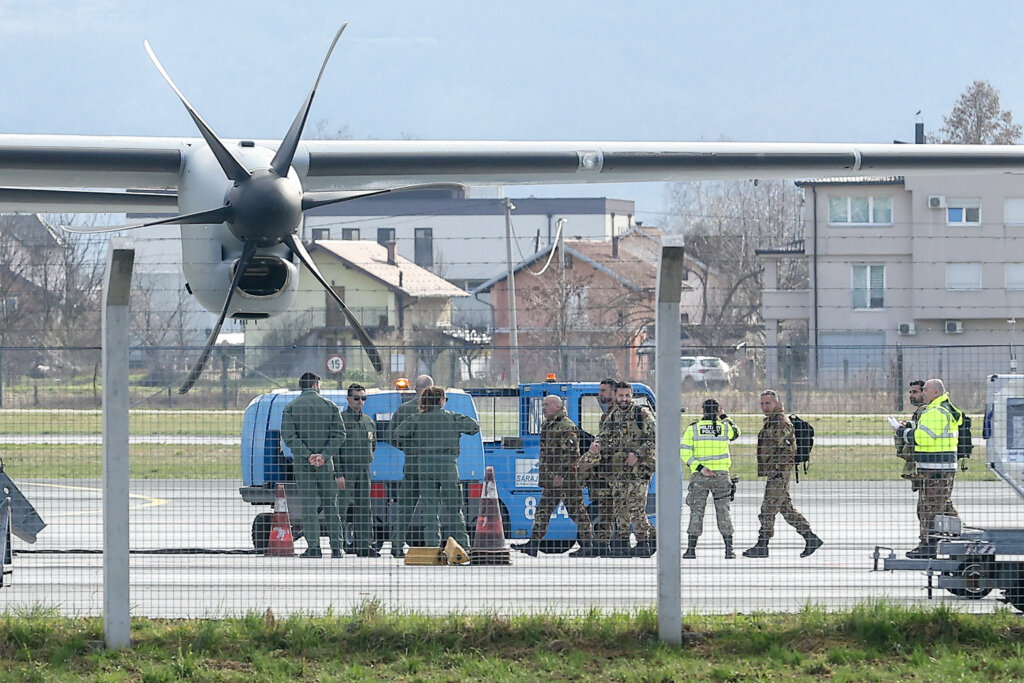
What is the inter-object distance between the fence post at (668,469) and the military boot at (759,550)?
8.49 ft

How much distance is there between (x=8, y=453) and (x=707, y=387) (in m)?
6.08

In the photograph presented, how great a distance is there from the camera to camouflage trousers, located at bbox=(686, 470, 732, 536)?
10.3m

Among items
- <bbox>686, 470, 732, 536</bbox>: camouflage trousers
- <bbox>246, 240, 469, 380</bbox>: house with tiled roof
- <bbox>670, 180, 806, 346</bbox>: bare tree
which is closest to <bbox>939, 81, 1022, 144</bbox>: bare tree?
<bbox>670, 180, 806, 346</bbox>: bare tree

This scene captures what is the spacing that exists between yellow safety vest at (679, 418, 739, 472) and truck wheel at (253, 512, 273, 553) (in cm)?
378

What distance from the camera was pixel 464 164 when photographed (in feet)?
40.6

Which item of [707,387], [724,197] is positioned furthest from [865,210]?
[707,387]

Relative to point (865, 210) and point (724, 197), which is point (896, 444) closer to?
point (865, 210)

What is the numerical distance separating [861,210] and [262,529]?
114 feet

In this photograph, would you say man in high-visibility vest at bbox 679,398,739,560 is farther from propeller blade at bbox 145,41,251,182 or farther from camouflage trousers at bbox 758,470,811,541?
propeller blade at bbox 145,41,251,182

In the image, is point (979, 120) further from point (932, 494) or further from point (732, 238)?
point (932, 494)

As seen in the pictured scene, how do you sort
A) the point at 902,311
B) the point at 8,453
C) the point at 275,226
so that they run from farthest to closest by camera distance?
the point at 902,311
the point at 275,226
the point at 8,453

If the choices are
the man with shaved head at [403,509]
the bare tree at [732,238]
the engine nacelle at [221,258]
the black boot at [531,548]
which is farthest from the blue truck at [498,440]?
the bare tree at [732,238]

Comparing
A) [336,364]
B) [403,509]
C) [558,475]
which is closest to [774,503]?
[558,475]

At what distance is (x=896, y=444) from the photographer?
9.40 metres
